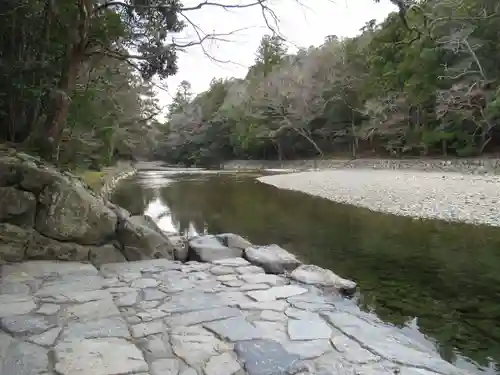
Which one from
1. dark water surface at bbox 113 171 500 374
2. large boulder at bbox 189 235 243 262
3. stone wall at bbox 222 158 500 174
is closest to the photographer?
dark water surface at bbox 113 171 500 374

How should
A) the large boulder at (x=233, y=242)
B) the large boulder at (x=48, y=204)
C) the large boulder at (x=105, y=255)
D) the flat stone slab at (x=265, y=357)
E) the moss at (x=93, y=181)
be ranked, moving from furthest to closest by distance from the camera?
the moss at (x=93, y=181) < the large boulder at (x=233, y=242) < the large boulder at (x=105, y=255) < the large boulder at (x=48, y=204) < the flat stone slab at (x=265, y=357)

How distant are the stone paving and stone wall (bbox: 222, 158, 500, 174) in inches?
712

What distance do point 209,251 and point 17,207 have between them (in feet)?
7.56

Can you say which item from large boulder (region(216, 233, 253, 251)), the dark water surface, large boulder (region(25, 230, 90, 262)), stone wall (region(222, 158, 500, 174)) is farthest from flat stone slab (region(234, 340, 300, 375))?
stone wall (region(222, 158, 500, 174))

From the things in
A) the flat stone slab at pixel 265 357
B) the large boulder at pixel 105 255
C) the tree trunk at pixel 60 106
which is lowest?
the flat stone slab at pixel 265 357

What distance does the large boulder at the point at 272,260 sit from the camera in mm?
4793

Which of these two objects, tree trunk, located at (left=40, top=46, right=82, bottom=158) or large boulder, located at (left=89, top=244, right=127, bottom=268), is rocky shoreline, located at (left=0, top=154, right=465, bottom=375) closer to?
large boulder, located at (left=89, top=244, right=127, bottom=268)

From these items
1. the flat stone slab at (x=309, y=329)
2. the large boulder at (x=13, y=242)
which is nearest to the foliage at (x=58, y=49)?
the large boulder at (x=13, y=242)

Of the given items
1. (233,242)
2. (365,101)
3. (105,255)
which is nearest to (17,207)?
(105,255)

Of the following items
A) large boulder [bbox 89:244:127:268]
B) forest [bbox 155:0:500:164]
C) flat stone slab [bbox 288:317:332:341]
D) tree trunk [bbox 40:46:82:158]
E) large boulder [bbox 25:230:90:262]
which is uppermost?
forest [bbox 155:0:500:164]

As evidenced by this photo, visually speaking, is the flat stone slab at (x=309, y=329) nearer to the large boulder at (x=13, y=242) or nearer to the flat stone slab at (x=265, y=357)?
the flat stone slab at (x=265, y=357)

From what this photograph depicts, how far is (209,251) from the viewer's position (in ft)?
17.1

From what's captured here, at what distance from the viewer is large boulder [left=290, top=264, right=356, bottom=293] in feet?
13.8

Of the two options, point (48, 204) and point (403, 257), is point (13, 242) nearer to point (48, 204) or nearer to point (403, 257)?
point (48, 204)
